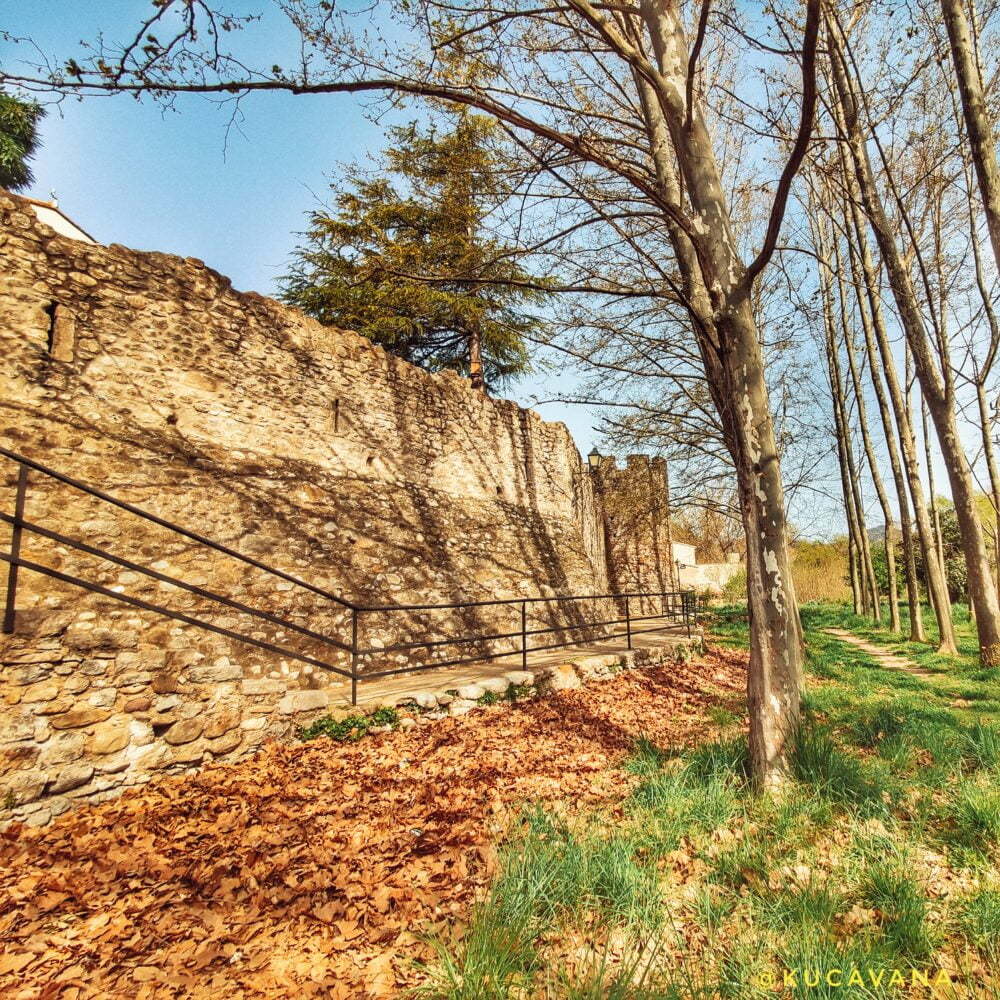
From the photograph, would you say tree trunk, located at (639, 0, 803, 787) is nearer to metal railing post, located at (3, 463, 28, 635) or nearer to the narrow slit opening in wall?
metal railing post, located at (3, 463, 28, 635)

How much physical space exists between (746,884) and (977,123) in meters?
6.44

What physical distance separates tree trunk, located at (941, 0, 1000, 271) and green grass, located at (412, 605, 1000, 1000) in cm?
413

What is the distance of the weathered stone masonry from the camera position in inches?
136

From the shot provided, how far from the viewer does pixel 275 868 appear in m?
2.68

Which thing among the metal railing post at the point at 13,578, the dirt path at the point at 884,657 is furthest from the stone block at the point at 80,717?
the dirt path at the point at 884,657

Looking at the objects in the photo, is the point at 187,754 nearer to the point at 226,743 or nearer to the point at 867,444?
the point at 226,743

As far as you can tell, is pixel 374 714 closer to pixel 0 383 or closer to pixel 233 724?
pixel 233 724

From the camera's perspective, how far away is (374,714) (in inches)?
194

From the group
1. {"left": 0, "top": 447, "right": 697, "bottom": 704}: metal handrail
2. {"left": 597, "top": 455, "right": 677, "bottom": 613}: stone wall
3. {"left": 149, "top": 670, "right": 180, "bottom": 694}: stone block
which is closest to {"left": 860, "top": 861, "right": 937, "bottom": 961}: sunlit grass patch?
{"left": 0, "top": 447, "right": 697, "bottom": 704}: metal handrail

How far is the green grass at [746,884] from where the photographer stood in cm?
185

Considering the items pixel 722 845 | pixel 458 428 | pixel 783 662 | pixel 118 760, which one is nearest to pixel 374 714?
pixel 118 760

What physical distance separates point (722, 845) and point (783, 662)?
1.31 m

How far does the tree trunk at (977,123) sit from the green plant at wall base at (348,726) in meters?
6.65

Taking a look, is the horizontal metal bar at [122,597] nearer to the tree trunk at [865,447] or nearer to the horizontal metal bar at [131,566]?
the horizontal metal bar at [131,566]
